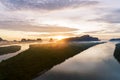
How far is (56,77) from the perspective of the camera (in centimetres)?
4125

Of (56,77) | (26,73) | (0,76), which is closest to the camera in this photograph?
(0,76)

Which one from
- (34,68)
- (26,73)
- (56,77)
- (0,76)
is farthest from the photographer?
(34,68)

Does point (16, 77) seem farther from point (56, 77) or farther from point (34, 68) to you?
point (34, 68)

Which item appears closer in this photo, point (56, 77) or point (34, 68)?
point (56, 77)

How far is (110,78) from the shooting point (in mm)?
40938

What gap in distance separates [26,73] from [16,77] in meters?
4.63

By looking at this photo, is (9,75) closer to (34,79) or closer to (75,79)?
(34,79)

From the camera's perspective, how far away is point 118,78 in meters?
40.8

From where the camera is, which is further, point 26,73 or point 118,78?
point 26,73

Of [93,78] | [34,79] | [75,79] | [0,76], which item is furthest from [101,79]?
[0,76]

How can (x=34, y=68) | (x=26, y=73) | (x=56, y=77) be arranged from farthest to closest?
1. (x=34, y=68)
2. (x=26, y=73)
3. (x=56, y=77)

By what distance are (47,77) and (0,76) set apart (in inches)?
334

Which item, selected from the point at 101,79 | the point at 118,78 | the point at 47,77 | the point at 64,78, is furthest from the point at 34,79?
the point at 118,78

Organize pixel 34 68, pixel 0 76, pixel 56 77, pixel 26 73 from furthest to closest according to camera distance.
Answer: pixel 34 68 → pixel 26 73 → pixel 56 77 → pixel 0 76
